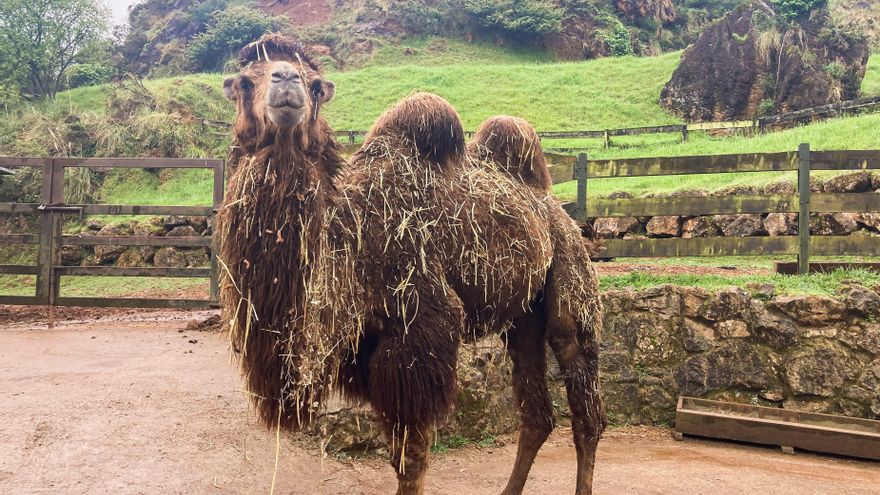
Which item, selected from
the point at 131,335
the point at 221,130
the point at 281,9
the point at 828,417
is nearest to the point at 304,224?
the point at 828,417

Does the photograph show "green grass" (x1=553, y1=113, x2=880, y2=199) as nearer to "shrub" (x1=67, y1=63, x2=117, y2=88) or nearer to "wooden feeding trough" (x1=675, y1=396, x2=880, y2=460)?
"wooden feeding trough" (x1=675, y1=396, x2=880, y2=460)

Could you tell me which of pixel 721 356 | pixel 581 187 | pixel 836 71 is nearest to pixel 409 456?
pixel 721 356

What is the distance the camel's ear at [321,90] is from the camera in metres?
2.95

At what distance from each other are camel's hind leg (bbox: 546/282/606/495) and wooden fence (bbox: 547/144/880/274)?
134 inches

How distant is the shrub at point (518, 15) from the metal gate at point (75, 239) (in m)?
36.2

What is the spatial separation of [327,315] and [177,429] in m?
2.29

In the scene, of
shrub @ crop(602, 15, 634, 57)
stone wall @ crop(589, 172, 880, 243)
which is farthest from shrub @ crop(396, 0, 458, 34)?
stone wall @ crop(589, 172, 880, 243)

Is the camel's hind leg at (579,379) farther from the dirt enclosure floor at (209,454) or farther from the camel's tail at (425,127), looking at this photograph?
the camel's tail at (425,127)

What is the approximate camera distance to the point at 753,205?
7.00m

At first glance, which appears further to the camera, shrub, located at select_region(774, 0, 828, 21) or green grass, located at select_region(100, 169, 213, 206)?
shrub, located at select_region(774, 0, 828, 21)

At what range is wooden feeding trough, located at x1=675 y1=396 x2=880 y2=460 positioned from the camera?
520 centimetres

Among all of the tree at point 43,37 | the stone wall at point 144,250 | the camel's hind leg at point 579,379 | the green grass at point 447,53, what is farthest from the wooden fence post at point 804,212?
the green grass at point 447,53

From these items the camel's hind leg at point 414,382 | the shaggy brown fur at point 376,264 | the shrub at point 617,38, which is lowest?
the camel's hind leg at point 414,382

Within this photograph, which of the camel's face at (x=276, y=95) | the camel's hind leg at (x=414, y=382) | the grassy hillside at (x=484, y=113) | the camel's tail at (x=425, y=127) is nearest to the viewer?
the camel's face at (x=276, y=95)
